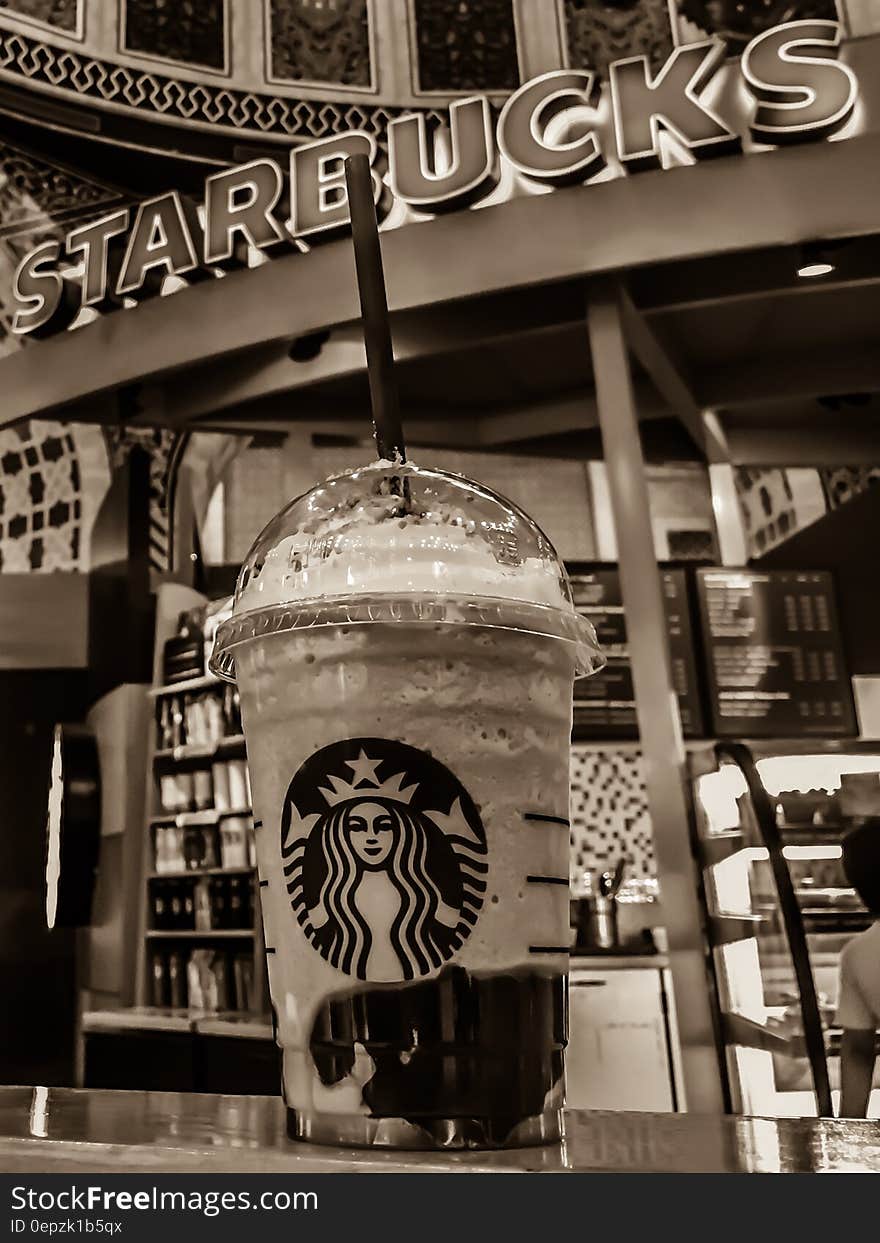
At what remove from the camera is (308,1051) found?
71 cm

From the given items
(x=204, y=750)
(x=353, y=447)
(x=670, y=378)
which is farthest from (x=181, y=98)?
(x=670, y=378)

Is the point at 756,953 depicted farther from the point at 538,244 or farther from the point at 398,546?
the point at 398,546

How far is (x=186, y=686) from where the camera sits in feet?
21.2

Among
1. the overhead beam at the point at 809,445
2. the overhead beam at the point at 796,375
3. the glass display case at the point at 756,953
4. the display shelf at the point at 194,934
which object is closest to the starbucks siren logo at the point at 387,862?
the glass display case at the point at 756,953

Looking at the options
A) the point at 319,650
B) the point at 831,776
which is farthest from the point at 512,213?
the point at 319,650

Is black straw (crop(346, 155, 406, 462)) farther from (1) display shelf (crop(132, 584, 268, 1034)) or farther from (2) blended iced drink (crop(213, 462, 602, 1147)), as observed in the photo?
(1) display shelf (crop(132, 584, 268, 1034))

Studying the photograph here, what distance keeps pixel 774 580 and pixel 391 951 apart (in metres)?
5.12

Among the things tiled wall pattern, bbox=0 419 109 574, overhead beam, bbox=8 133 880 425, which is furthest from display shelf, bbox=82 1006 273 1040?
tiled wall pattern, bbox=0 419 109 574

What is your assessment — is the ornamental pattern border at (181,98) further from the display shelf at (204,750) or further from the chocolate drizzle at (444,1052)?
the chocolate drizzle at (444,1052)

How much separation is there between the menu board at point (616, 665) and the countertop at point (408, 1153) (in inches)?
181

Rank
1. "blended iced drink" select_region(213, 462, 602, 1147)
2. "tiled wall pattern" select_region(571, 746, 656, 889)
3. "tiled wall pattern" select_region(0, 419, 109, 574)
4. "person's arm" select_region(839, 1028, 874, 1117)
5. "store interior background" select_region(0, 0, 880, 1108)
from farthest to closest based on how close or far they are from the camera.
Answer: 1. "tiled wall pattern" select_region(0, 419, 109, 574)
2. "tiled wall pattern" select_region(571, 746, 656, 889)
3. "store interior background" select_region(0, 0, 880, 1108)
4. "person's arm" select_region(839, 1028, 874, 1117)
5. "blended iced drink" select_region(213, 462, 602, 1147)

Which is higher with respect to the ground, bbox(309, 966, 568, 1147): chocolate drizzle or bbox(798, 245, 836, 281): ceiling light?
bbox(798, 245, 836, 281): ceiling light

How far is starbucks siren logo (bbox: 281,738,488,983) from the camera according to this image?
26.7 inches

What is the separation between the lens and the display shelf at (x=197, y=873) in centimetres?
603
